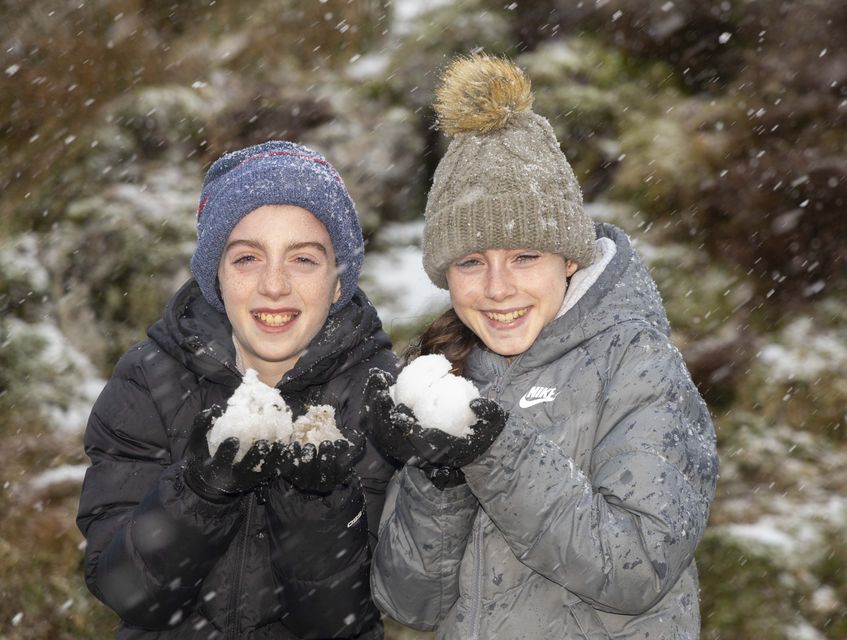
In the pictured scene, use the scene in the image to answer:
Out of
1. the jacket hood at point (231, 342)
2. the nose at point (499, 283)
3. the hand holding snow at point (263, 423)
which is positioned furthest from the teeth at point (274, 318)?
the nose at point (499, 283)

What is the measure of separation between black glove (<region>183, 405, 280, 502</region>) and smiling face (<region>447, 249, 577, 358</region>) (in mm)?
792

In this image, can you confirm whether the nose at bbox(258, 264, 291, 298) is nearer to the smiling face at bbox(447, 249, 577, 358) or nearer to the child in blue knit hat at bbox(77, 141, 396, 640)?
the child in blue knit hat at bbox(77, 141, 396, 640)

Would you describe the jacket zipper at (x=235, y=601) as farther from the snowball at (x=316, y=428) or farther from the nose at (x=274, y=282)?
the nose at (x=274, y=282)

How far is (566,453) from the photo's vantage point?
2477mm

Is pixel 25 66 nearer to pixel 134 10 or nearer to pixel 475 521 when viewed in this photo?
pixel 134 10

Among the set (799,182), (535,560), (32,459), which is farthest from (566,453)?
(799,182)

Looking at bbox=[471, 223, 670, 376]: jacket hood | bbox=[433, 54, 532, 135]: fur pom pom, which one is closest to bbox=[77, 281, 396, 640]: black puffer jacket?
bbox=[471, 223, 670, 376]: jacket hood

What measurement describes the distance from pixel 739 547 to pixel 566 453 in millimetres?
4340

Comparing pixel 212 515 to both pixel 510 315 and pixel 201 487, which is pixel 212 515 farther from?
pixel 510 315

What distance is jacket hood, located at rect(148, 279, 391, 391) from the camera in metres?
2.96

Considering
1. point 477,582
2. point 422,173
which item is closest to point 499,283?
point 477,582

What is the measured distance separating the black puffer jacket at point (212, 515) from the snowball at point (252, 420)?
239mm

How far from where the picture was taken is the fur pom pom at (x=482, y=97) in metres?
2.75

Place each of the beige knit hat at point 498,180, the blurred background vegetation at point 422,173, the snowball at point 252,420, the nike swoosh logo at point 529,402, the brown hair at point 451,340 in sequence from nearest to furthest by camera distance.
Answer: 1. the snowball at point 252,420
2. the nike swoosh logo at point 529,402
3. the beige knit hat at point 498,180
4. the brown hair at point 451,340
5. the blurred background vegetation at point 422,173
